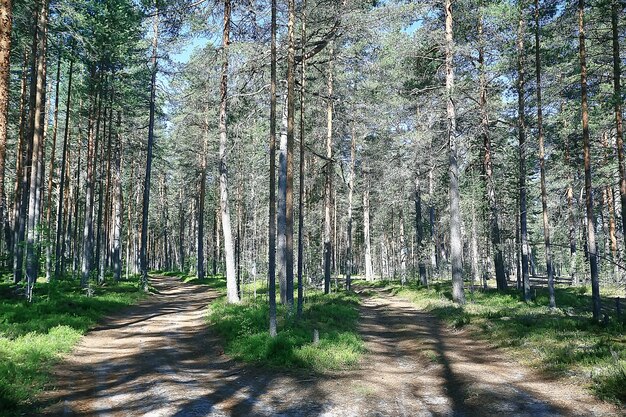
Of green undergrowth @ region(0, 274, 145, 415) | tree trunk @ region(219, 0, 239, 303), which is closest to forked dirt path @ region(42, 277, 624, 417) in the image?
green undergrowth @ region(0, 274, 145, 415)

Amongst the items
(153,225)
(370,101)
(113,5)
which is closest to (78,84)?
(113,5)

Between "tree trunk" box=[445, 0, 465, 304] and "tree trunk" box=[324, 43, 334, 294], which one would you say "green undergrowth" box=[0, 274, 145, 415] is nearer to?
"tree trunk" box=[324, 43, 334, 294]

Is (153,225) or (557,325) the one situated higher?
(153,225)

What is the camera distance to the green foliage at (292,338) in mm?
9602

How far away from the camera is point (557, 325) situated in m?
12.2

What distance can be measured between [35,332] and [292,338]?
7155 mm

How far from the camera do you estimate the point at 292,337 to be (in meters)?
10.8

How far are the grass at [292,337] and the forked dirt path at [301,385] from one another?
17.3 inches

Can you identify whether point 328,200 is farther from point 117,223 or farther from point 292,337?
point 117,223

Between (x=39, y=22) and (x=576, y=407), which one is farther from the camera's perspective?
(x=39, y=22)

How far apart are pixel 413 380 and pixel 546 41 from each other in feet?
52.6

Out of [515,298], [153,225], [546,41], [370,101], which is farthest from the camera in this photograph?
[153,225]

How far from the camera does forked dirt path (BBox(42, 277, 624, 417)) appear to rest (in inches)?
271

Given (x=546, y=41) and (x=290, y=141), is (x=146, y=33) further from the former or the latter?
(x=546, y=41)
